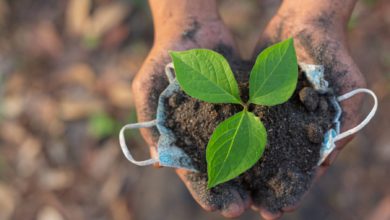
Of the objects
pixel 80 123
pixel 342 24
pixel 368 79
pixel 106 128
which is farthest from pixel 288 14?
pixel 80 123

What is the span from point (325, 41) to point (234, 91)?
0.43 meters

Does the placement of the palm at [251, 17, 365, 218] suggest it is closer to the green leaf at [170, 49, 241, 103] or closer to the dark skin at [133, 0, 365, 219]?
the dark skin at [133, 0, 365, 219]

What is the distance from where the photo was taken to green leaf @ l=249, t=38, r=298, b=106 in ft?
4.00

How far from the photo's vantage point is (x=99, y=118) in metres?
2.63

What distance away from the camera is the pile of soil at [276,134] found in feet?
4.54

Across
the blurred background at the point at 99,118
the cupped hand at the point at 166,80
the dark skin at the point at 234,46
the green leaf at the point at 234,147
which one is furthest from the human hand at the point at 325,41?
the blurred background at the point at 99,118

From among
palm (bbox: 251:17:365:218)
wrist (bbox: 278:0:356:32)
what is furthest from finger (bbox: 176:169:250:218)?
wrist (bbox: 278:0:356:32)

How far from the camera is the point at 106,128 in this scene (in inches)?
102

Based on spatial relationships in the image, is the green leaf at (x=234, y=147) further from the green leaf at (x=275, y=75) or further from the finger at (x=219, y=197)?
the finger at (x=219, y=197)

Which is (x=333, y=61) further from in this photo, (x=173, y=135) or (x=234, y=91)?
(x=173, y=135)

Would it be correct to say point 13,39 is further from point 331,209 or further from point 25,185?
point 331,209

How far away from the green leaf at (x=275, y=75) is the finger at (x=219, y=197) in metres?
0.31

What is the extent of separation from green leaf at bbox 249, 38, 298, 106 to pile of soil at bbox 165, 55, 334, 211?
116 mm

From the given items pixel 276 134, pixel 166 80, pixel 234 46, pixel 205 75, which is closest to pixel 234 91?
pixel 205 75
